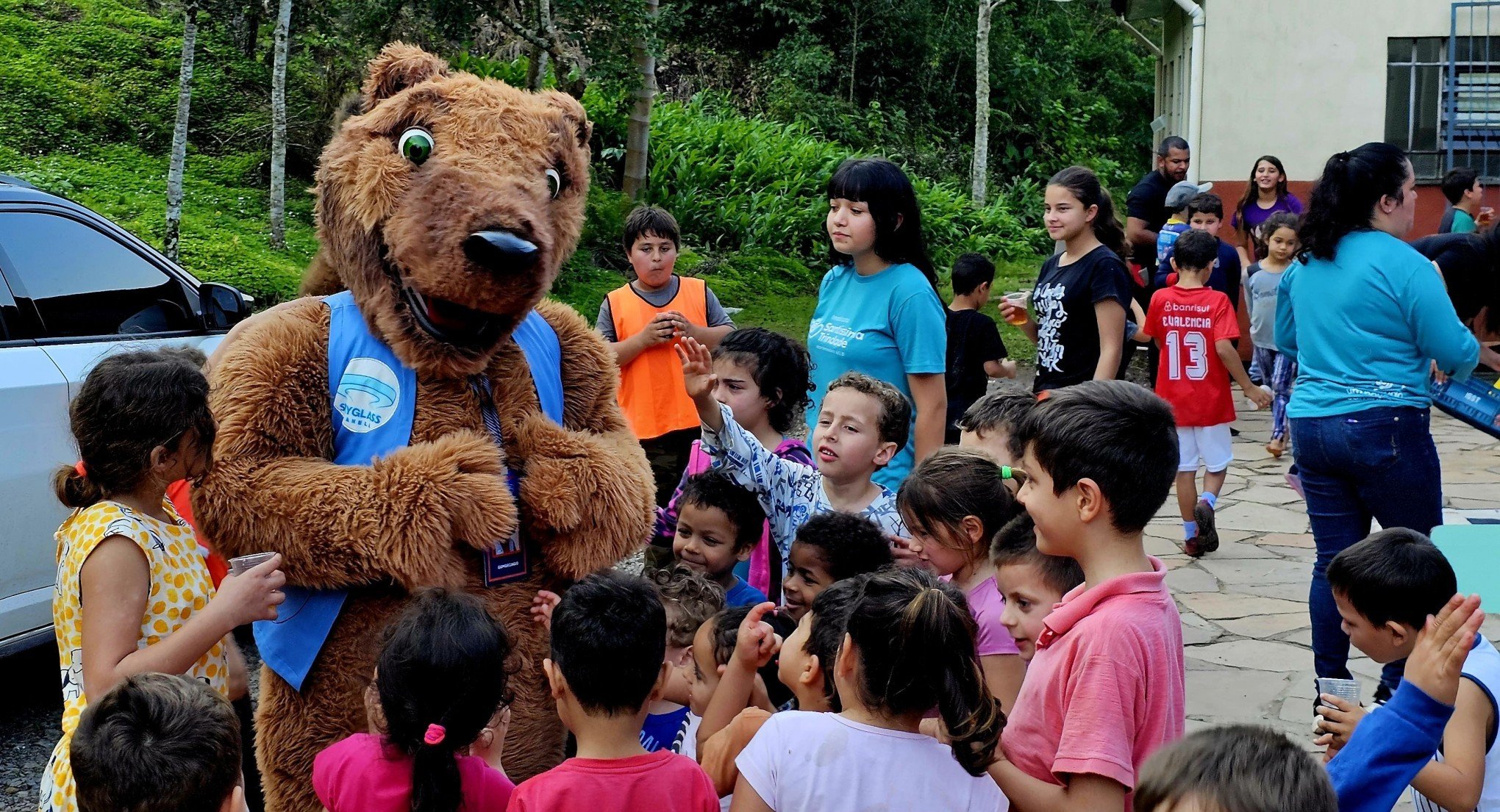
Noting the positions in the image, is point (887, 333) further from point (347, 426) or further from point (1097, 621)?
point (1097, 621)

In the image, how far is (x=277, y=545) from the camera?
2.78 metres

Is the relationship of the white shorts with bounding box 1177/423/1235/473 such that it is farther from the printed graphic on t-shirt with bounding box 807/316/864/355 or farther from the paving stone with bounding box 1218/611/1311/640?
the printed graphic on t-shirt with bounding box 807/316/864/355

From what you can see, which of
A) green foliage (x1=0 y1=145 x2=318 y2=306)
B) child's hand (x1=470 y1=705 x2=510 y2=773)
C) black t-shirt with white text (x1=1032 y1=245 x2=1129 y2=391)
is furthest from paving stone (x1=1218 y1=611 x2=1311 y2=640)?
green foliage (x1=0 y1=145 x2=318 y2=306)

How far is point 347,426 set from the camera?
2957 millimetres

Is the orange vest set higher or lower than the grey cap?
lower

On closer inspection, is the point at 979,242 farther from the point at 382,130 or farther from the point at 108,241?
the point at 382,130

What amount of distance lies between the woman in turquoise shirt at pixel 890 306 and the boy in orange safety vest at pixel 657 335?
921 mm

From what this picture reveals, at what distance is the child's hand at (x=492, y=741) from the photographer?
2596 mm

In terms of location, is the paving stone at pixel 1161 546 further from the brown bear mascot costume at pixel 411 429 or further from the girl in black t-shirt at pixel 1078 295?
the brown bear mascot costume at pixel 411 429

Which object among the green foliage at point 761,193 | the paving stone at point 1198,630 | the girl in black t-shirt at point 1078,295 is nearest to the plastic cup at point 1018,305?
the girl in black t-shirt at point 1078,295

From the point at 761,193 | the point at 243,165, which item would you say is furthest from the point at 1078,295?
the point at 761,193

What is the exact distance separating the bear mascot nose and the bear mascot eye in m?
0.28

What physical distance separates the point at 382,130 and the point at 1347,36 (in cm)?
1166

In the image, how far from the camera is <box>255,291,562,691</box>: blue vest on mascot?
2.90 metres
